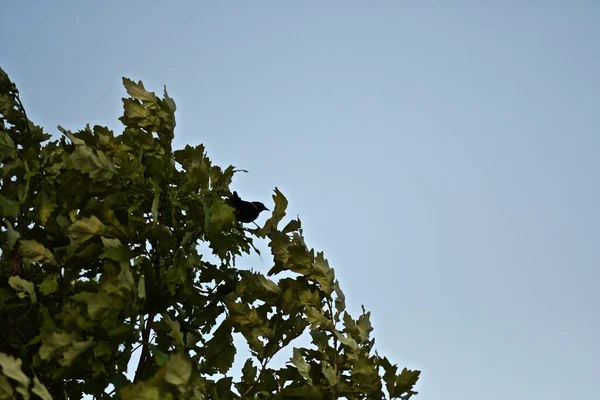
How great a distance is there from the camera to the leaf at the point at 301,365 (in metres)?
3.77

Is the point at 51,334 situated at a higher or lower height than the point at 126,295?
lower

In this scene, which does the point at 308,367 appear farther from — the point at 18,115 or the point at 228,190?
the point at 18,115

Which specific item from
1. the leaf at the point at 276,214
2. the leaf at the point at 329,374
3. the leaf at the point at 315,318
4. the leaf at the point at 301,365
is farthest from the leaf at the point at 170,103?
the leaf at the point at 329,374

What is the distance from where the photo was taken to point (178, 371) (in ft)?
9.76

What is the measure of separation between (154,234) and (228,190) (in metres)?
0.65

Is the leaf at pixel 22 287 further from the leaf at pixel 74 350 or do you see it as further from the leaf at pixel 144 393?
the leaf at pixel 144 393

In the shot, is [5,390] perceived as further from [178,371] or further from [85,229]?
[85,229]

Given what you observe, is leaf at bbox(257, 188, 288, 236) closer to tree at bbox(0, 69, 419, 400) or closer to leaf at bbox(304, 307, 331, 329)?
tree at bbox(0, 69, 419, 400)

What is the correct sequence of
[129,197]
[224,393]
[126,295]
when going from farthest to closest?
[129,197] < [224,393] < [126,295]

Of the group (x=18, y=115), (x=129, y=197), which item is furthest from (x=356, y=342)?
(x=18, y=115)

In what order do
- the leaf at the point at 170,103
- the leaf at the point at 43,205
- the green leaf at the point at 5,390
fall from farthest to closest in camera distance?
1. the leaf at the point at 170,103
2. the leaf at the point at 43,205
3. the green leaf at the point at 5,390

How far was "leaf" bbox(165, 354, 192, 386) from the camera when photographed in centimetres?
295

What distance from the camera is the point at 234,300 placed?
13.8ft

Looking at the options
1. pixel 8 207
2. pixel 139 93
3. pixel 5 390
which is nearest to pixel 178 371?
pixel 5 390
